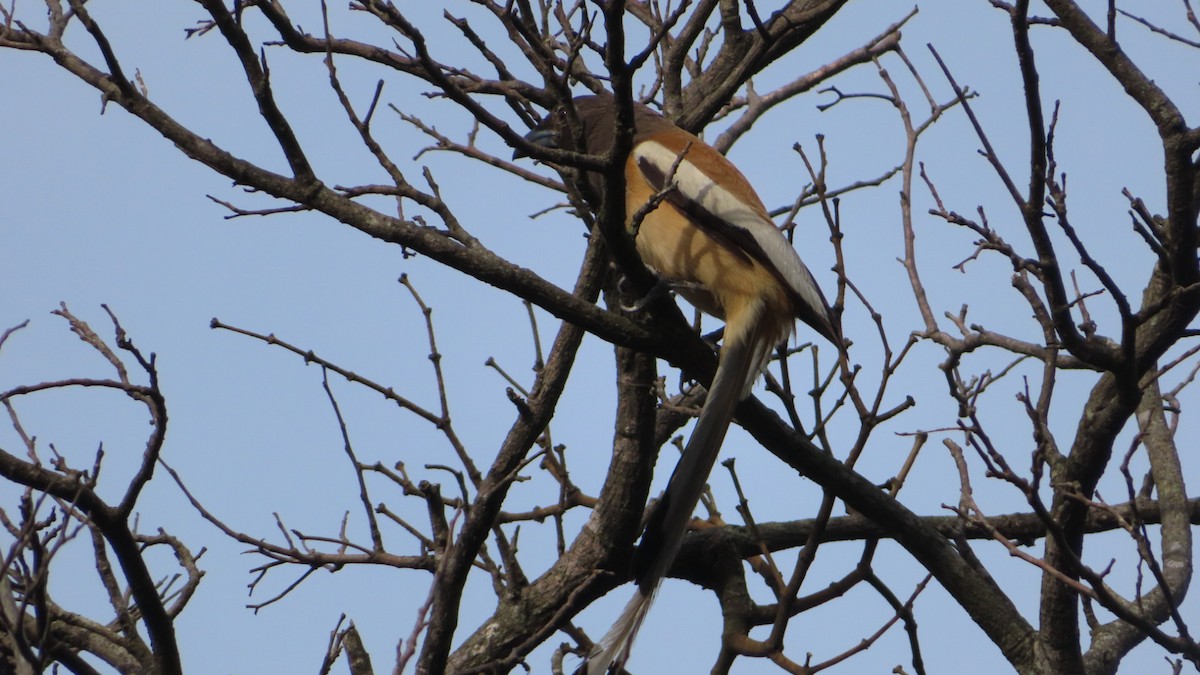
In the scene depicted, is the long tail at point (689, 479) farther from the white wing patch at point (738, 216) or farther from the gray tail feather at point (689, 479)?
the white wing patch at point (738, 216)

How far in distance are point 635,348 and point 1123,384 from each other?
1.51 meters

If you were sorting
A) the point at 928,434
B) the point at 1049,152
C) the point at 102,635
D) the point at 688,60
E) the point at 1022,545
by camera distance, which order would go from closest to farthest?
1. the point at 1049,152
2. the point at 102,635
3. the point at 928,434
4. the point at 1022,545
5. the point at 688,60

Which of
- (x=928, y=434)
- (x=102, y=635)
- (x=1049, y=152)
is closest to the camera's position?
(x=1049, y=152)

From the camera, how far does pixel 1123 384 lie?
3.55 metres

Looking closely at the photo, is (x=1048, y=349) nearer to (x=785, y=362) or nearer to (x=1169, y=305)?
(x=1169, y=305)

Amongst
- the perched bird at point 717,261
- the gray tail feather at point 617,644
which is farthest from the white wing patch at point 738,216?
the gray tail feather at point 617,644

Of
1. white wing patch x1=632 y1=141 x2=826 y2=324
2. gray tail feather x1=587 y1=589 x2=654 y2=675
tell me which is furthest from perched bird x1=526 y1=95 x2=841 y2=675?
gray tail feather x1=587 y1=589 x2=654 y2=675

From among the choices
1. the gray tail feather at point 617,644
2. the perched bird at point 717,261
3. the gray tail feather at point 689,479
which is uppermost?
the perched bird at point 717,261

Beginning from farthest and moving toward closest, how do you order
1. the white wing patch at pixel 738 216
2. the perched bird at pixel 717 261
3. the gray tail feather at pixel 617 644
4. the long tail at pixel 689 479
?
the white wing patch at pixel 738 216
the perched bird at pixel 717 261
the long tail at pixel 689 479
the gray tail feather at pixel 617 644

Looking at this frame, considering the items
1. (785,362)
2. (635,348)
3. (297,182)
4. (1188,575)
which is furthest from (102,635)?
(1188,575)

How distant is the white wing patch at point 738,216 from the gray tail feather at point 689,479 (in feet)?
1.37

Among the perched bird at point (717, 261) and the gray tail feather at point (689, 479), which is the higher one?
the perched bird at point (717, 261)

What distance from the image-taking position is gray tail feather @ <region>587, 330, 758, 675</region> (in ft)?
13.5

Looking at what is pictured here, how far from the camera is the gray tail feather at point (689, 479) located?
4.12m
